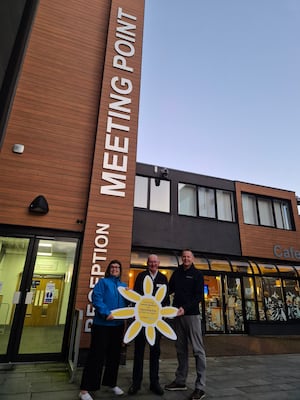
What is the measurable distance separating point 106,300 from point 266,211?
1084 cm

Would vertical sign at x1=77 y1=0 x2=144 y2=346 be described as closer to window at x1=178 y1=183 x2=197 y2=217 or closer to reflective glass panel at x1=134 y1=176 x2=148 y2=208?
reflective glass panel at x1=134 y1=176 x2=148 y2=208

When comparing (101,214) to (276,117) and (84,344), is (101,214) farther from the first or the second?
(276,117)

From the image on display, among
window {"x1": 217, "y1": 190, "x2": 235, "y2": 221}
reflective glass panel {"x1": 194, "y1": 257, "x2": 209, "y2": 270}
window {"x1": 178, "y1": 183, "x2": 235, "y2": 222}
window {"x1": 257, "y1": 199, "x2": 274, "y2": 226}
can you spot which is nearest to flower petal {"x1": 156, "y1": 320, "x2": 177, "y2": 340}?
reflective glass panel {"x1": 194, "y1": 257, "x2": 209, "y2": 270}

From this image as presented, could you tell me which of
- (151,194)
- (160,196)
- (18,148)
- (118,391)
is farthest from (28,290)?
(160,196)

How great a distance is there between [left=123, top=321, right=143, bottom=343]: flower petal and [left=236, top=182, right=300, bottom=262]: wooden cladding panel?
28.6 feet

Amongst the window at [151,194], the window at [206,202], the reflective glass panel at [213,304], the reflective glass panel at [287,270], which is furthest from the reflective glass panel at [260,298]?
the window at [151,194]

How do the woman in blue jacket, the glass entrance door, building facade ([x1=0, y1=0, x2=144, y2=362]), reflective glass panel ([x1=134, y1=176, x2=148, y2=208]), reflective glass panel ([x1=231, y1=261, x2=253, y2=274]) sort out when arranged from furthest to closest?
reflective glass panel ([x1=231, y1=261, x2=253, y2=274]) < reflective glass panel ([x1=134, y1=176, x2=148, y2=208]) < building facade ([x1=0, y1=0, x2=144, y2=362]) < the glass entrance door < the woman in blue jacket

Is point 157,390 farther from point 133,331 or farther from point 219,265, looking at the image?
point 219,265

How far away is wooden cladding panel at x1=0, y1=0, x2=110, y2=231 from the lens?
4.94 m

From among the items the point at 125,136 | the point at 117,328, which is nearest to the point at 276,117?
the point at 125,136

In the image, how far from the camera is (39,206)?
4.77m

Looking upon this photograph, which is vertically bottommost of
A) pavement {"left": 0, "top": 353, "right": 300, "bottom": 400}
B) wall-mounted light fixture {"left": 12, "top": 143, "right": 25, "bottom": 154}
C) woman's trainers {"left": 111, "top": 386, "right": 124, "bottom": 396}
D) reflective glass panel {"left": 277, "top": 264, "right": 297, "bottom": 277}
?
pavement {"left": 0, "top": 353, "right": 300, "bottom": 400}

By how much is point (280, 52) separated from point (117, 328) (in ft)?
38.1

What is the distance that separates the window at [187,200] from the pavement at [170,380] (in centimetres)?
601
